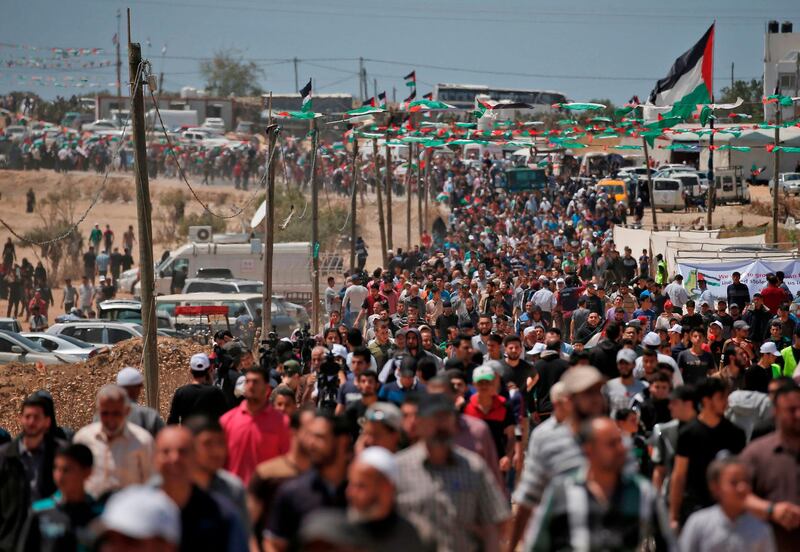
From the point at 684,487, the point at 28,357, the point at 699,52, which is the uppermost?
the point at 699,52

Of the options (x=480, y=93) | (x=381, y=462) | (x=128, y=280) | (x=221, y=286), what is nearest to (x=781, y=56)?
(x=480, y=93)

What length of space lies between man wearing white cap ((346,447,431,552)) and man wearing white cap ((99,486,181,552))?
2.33 ft

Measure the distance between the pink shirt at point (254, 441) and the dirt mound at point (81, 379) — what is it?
1002 centimetres

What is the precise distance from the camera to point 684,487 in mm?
7996

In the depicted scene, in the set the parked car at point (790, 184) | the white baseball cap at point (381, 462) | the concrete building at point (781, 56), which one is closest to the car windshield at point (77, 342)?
the white baseball cap at point (381, 462)

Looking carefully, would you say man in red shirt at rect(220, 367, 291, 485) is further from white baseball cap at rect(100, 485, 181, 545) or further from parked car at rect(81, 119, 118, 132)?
parked car at rect(81, 119, 118, 132)

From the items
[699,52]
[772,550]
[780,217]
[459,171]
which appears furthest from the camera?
[459,171]

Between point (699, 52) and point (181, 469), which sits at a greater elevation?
point (699, 52)

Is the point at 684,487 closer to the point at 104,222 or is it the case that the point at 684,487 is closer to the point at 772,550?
the point at 772,550

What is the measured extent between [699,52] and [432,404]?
26.9m

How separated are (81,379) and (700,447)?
50.4ft

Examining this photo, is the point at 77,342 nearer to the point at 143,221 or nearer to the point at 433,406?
the point at 143,221

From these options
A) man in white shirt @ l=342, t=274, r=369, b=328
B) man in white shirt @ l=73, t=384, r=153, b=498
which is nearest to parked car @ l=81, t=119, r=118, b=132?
man in white shirt @ l=342, t=274, r=369, b=328

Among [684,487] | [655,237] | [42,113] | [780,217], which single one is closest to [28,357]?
[655,237]
